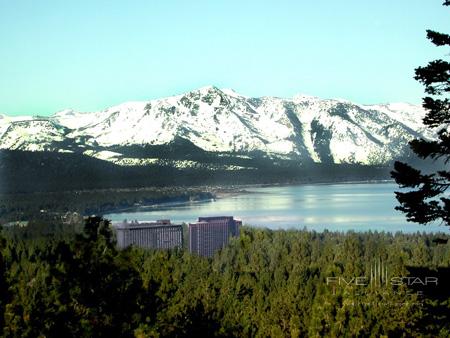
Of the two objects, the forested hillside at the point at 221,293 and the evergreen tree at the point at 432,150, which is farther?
the forested hillside at the point at 221,293

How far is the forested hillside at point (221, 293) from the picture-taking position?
78.7ft

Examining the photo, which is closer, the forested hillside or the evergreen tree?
the evergreen tree

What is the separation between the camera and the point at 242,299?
4397 inches

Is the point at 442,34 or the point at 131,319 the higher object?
the point at 442,34

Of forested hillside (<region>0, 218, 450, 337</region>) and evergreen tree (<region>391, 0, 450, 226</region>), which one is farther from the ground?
evergreen tree (<region>391, 0, 450, 226</region>)

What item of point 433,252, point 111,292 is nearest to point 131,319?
point 111,292

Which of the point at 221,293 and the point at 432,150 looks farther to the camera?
the point at 221,293

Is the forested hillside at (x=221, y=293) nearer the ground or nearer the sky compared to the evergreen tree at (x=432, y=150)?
nearer the ground

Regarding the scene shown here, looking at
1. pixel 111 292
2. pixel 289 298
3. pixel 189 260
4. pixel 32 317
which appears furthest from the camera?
pixel 189 260

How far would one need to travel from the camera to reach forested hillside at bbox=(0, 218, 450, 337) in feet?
78.7

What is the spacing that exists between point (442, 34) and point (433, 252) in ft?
514

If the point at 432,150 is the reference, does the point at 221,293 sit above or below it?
Result: below

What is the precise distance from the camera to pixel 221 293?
4333 inches

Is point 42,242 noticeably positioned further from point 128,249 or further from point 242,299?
point 128,249
